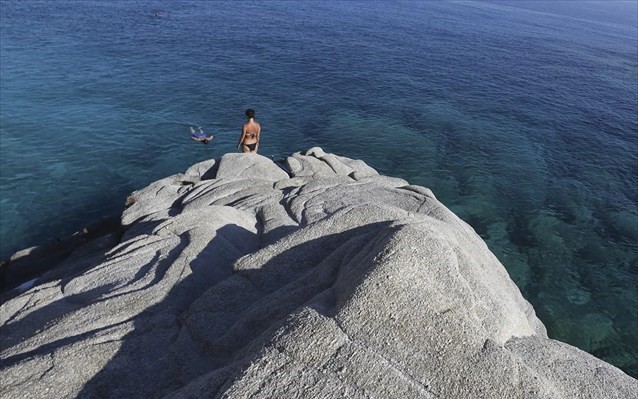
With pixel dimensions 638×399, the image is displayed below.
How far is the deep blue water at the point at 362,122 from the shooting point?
949 inches

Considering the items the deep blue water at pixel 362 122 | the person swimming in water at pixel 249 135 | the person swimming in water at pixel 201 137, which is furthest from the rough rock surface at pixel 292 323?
the person swimming in water at pixel 201 137

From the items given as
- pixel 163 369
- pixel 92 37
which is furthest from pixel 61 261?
pixel 92 37

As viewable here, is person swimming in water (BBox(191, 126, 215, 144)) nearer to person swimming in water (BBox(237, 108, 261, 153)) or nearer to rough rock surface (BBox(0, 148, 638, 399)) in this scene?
person swimming in water (BBox(237, 108, 261, 153))

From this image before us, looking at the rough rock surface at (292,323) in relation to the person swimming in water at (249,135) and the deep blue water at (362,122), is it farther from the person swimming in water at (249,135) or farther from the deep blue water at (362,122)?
the deep blue water at (362,122)

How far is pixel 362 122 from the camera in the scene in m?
39.4

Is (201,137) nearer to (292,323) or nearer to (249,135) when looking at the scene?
(249,135)

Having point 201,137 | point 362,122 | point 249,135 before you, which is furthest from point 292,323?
point 362,122

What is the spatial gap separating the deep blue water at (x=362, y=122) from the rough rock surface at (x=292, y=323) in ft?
36.7

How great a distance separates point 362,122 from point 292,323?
1297 inches

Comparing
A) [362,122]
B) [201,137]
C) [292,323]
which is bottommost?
[362,122]

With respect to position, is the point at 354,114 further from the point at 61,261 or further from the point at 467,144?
the point at 61,261

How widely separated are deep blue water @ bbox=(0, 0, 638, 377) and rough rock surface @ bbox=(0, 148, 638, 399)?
→ 441 inches

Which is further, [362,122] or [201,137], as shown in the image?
[362,122]

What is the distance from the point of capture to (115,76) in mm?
43469
